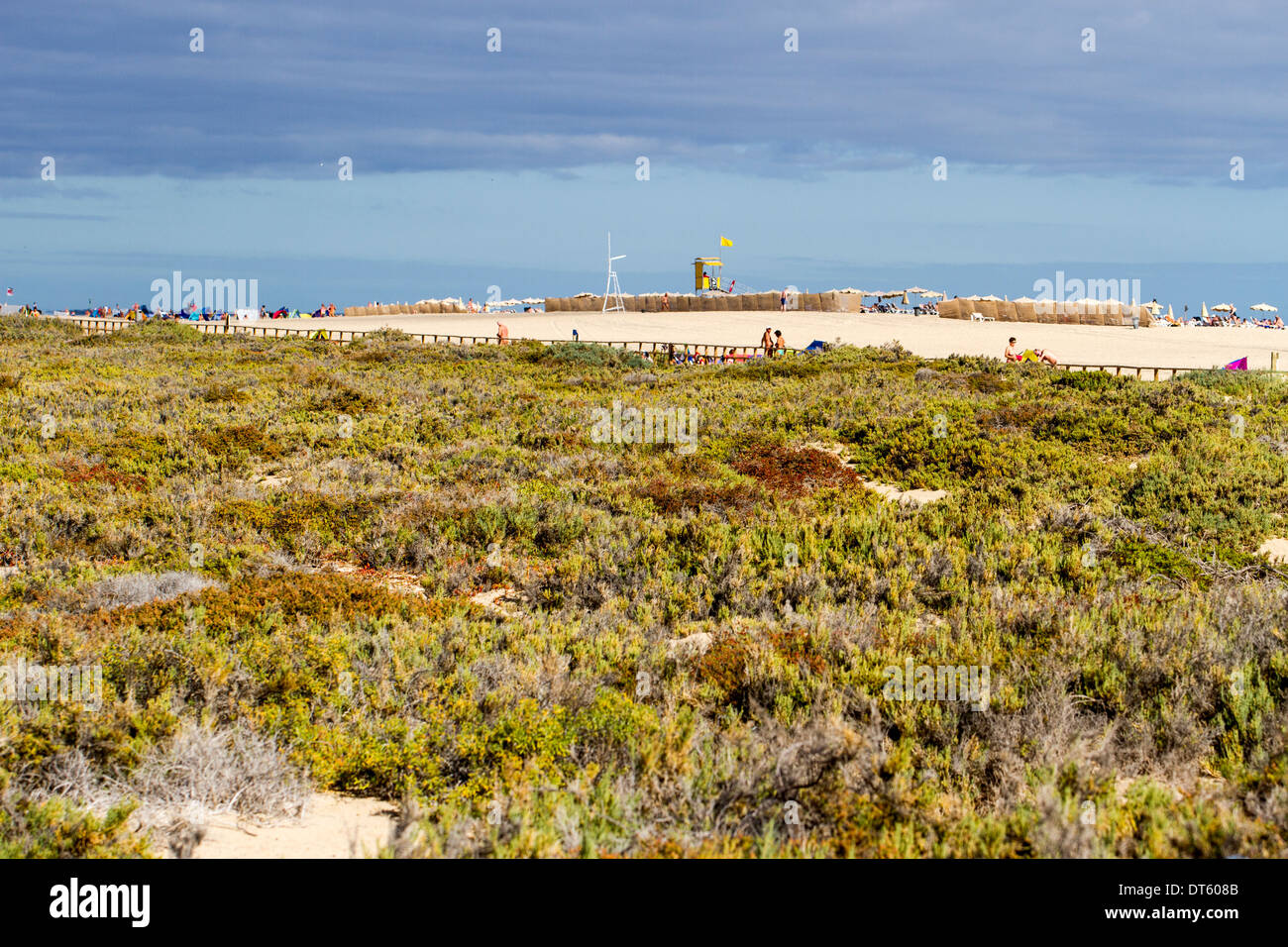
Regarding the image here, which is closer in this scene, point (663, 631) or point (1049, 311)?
point (663, 631)

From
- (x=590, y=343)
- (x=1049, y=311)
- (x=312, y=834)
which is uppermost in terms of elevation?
(x=1049, y=311)

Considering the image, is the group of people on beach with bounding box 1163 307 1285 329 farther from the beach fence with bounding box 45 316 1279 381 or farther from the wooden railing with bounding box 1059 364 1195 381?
the wooden railing with bounding box 1059 364 1195 381

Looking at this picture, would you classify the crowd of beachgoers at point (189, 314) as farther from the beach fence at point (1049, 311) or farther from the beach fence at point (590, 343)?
the beach fence at point (1049, 311)

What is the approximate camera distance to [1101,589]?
28.9ft

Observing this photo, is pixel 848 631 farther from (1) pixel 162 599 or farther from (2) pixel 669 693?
(1) pixel 162 599

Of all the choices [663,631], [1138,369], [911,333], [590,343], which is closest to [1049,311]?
[911,333]

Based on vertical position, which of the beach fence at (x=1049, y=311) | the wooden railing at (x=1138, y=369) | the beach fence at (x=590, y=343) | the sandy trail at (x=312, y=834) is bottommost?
the sandy trail at (x=312, y=834)

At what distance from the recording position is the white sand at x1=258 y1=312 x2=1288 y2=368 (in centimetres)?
4062

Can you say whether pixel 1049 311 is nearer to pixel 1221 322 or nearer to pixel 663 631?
pixel 1221 322

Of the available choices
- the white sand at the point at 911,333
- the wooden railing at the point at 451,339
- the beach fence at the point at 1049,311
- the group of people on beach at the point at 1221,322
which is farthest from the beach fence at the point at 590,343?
the group of people on beach at the point at 1221,322

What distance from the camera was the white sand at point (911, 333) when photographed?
40.6 metres

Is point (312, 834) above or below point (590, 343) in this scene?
below

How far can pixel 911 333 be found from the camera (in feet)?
164
